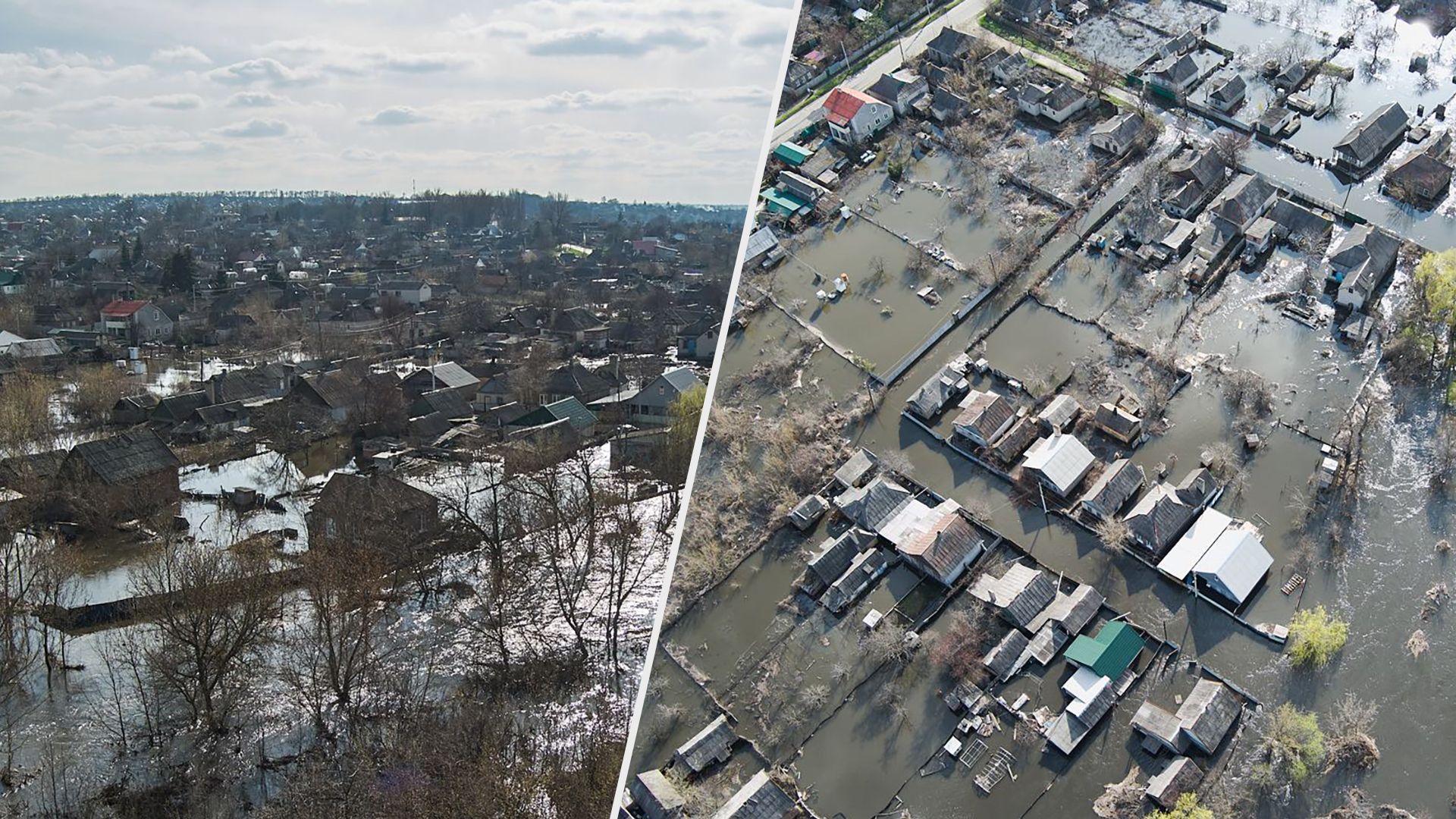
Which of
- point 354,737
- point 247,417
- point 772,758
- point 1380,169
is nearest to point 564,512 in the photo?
point 354,737

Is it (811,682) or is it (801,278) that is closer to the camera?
(811,682)

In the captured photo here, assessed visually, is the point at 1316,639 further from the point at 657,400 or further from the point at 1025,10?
the point at 1025,10

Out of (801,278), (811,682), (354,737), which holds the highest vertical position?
(801,278)

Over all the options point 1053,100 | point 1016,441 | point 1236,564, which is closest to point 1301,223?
point 1053,100

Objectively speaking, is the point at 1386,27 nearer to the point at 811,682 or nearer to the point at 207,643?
the point at 811,682

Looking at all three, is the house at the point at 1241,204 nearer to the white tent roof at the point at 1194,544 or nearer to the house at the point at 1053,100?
the house at the point at 1053,100

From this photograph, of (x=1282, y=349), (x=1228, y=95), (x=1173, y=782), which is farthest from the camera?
(x=1228, y=95)
